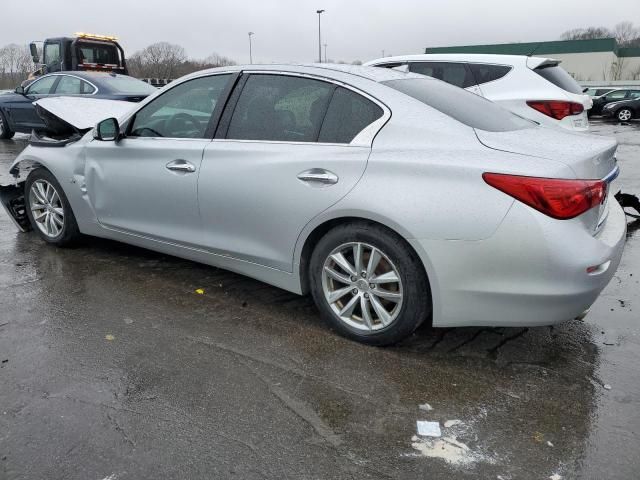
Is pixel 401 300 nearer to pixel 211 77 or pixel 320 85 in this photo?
pixel 320 85

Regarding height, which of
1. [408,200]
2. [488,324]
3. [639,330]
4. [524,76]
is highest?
[524,76]

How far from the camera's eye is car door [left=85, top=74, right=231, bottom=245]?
388 centimetres

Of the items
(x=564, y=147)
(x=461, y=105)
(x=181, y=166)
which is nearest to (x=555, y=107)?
(x=461, y=105)

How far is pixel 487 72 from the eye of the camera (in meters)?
6.88

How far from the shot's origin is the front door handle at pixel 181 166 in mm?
3813

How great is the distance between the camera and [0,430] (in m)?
2.50

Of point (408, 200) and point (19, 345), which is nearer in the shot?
point (408, 200)

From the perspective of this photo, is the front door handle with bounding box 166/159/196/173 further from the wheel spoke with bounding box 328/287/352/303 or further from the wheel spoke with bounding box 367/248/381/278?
the wheel spoke with bounding box 367/248/381/278

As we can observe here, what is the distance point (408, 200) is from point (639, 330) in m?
1.84

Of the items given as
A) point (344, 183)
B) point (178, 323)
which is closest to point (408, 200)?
point (344, 183)

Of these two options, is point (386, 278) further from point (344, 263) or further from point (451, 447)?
point (451, 447)

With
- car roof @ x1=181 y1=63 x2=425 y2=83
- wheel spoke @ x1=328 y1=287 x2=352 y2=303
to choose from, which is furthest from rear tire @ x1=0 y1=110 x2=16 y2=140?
wheel spoke @ x1=328 y1=287 x2=352 y2=303

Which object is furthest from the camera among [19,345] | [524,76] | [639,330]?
[524,76]

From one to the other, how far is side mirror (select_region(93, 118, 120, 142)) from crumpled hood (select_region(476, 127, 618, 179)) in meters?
2.75
